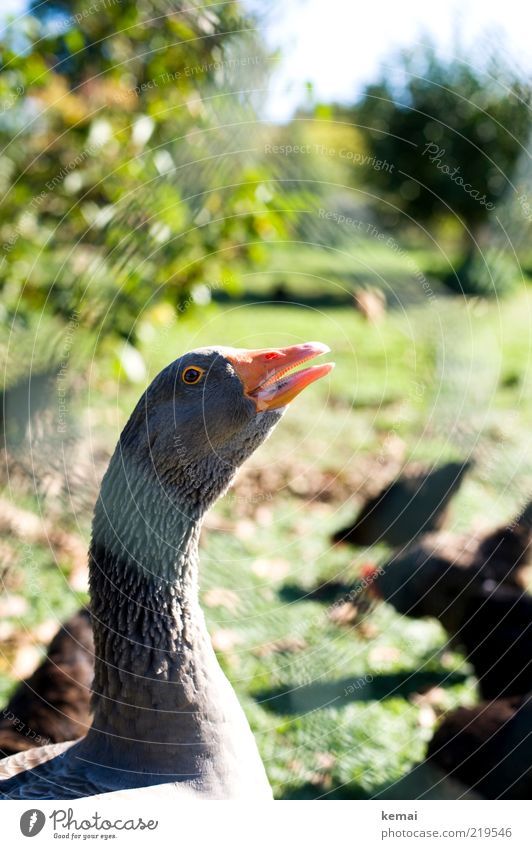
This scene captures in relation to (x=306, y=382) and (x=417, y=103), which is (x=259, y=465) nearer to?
(x=417, y=103)

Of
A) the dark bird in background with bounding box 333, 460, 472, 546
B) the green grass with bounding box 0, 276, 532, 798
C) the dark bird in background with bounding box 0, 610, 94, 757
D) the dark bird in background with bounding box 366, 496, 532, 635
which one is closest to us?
the dark bird in background with bounding box 0, 610, 94, 757

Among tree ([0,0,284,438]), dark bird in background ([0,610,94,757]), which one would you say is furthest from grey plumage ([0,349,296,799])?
tree ([0,0,284,438])

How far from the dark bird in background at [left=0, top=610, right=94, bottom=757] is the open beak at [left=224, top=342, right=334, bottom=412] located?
125 centimetres

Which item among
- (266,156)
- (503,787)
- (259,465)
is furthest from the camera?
(259,465)

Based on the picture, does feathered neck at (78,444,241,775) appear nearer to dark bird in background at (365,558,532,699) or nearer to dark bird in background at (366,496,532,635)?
dark bird in background at (365,558,532,699)

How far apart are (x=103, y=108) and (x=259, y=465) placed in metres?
2.37

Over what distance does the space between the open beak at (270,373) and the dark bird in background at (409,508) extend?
6.72 ft

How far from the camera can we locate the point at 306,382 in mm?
2100

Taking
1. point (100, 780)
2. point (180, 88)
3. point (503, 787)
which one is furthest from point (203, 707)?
point (180, 88)

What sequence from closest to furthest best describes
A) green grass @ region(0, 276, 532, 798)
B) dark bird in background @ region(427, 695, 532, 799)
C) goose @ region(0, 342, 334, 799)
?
goose @ region(0, 342, 334, 799) → dark bird in background @ region(427, 695, 532, 799) → green grass @ region(0, 276, 532, 798)

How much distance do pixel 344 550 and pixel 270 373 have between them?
2431 millimetres

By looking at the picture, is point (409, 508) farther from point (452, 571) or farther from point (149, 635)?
point (149, 635)

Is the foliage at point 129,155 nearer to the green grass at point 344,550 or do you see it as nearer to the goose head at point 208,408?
the green grass at point 344,550

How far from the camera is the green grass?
3182 mm
